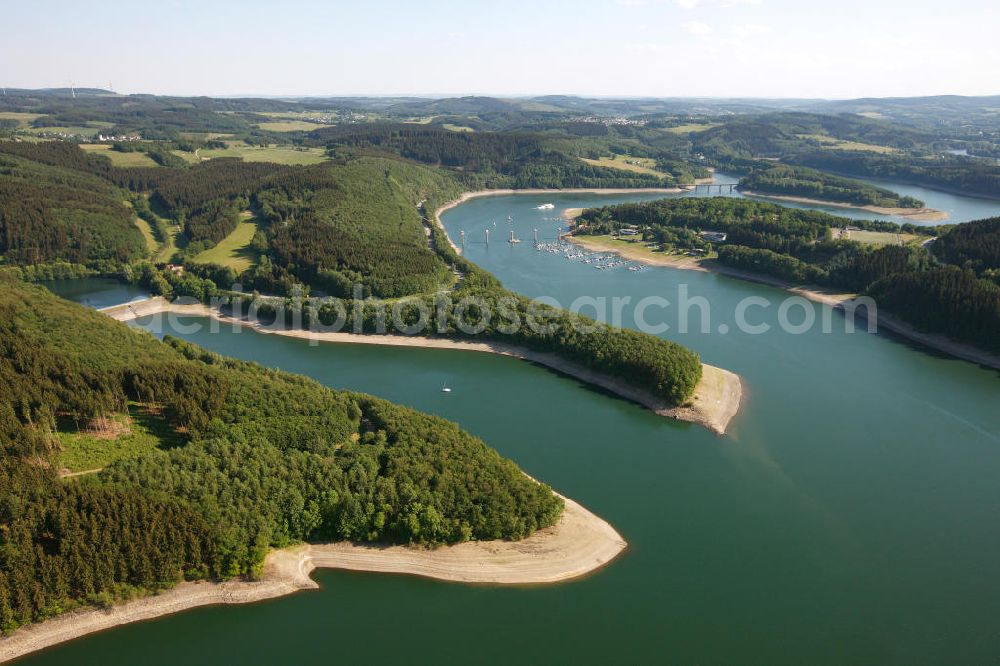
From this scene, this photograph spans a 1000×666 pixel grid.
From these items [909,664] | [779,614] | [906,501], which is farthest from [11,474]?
[906,501]

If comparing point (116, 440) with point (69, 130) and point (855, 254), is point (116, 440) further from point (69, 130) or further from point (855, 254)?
point (69, 130)

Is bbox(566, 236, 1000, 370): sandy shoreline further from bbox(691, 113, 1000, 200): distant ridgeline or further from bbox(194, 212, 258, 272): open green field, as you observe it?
bbox(691, 113, 1000, 200): distant ridgeline

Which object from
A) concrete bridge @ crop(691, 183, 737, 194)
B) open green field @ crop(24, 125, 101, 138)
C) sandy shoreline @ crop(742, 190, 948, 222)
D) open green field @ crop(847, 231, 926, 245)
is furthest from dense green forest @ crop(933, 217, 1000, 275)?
open green field @ crop(24, 125, 101, 138)

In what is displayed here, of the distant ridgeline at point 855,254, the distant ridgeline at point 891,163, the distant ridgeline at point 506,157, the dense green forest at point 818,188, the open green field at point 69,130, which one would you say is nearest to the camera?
the distant ridgeline at point 855,254

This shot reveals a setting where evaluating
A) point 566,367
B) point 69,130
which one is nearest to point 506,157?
point 69,130

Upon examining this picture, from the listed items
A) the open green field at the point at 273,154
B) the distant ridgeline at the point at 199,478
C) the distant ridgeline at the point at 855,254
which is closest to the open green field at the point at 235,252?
the distant ridgeline at the point at 199,478

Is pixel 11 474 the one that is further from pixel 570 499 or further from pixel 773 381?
pixel 773 381

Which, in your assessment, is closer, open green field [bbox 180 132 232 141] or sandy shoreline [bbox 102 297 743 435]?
sandy shoreline [bbox 102 297 743 435]

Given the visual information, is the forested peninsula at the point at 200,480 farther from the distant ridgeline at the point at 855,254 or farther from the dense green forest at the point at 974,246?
the dense green forest at the point at 974,246
